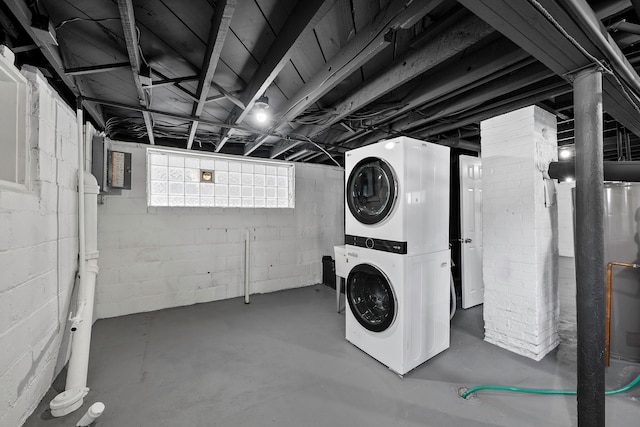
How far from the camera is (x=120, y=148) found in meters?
3.25

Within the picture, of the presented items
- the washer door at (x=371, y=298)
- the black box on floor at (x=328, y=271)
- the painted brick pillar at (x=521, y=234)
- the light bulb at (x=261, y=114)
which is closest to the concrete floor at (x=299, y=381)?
the painted brick pillar at (x=521, y=234)

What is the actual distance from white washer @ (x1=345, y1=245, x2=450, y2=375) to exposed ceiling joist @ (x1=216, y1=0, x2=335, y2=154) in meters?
1.53

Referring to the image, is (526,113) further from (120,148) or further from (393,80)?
(120,148)

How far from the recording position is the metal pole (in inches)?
48.4

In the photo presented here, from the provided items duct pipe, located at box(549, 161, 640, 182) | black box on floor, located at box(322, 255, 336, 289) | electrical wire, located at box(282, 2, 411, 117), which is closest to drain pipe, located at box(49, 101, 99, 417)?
electrical wire, located at box(282, 2, 411, 117)

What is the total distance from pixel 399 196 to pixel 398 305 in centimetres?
84

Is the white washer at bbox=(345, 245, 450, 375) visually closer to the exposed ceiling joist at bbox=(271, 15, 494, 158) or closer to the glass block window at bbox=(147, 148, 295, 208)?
the exposed ceiling joist at bbox=(271, 15, 494, 158)

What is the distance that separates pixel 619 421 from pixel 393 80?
254 cm

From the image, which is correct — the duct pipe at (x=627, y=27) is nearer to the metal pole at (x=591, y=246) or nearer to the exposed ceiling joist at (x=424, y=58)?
the metal pole at (x=591, y=246)

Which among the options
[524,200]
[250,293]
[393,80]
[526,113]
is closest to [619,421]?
[524,200]

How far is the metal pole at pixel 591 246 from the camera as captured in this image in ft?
4.03

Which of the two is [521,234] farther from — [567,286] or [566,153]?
[567,286]

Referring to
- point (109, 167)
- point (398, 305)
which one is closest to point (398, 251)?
point (398, 305)

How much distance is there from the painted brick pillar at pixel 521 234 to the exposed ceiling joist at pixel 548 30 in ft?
3.30
